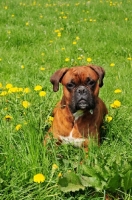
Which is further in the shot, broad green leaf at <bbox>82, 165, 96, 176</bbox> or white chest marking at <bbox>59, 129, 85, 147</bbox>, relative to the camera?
white chest marking at <bbox>59, 129, 85, 147</bbox>

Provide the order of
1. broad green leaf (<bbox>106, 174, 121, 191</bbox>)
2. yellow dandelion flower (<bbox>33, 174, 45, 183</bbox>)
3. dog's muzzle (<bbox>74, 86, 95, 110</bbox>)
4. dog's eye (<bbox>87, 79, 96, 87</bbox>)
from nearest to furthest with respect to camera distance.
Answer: yellow dandelion flower (<bbox>33, 174, 45, 183</bbox>) < broad green leaf (<bbox>106, 174, 121, 191</bbox>) < dog's muzzle (<bbox>74, 86, 95, 110</bbox>) < dog's eye (<bbox>87, 79, 96, 87</bbox>)

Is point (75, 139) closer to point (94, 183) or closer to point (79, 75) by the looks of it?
point (79, 75)

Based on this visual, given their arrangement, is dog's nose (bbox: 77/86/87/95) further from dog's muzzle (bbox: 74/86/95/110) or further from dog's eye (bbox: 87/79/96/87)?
dog's eye (bbox: 87/79/96/87)

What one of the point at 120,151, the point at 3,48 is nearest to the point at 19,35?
the point at 3,48

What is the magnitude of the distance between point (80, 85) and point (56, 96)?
1122 mm

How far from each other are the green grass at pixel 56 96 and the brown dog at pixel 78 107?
157 millimetres

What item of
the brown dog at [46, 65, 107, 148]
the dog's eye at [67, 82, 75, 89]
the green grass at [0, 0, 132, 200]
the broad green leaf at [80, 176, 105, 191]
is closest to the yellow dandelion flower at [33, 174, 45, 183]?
the green grass at [0, 0, 132, 200]

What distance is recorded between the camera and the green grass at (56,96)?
3074mm

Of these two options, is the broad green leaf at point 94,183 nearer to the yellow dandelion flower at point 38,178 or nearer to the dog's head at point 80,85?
the yellow dandelion flower at point 38,178

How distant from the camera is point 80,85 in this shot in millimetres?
3768

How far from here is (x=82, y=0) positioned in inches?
561

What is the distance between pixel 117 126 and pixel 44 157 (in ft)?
3.99

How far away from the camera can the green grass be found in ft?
10.1

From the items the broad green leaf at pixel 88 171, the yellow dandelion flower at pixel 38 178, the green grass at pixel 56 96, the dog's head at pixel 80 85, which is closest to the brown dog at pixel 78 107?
the dog's head at pixel 80 85
